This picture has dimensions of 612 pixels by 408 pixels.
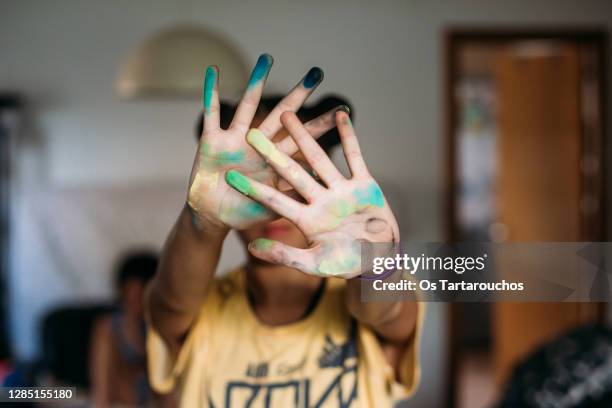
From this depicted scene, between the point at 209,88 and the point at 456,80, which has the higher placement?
the point at 456,80

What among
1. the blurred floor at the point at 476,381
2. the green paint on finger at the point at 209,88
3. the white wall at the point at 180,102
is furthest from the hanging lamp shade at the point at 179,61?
the blurred floor at the point at 476,381

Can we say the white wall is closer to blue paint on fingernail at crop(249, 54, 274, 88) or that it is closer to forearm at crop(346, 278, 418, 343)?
forearm at crop(346, 278, 418, 343)

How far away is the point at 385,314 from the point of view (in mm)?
428

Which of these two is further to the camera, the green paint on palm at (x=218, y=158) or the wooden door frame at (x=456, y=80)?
the wooden door frame at (x=456, y=80)

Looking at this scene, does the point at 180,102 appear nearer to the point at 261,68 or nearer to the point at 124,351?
the point at 124,351

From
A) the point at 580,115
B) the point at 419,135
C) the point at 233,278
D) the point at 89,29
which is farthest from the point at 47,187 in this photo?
the point at 233,278

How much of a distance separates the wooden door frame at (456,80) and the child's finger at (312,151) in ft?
7.08

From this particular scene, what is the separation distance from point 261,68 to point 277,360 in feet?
0.76

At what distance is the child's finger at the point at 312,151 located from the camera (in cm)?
31

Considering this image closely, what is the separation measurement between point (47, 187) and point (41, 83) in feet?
1.12

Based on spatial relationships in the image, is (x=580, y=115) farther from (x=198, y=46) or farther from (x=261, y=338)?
(x=261, y=338)

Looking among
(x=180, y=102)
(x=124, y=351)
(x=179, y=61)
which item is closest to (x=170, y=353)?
(x=124, y=351)

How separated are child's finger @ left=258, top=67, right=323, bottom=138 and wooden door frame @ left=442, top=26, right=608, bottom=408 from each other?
2.15 m

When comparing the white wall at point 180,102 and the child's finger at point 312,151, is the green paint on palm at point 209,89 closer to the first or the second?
the child's finger at point 312,151
